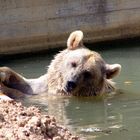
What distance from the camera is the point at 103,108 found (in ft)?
33.0

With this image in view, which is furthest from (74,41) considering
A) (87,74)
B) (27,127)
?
(27,127)

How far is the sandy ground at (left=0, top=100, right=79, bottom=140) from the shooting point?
6648 millimetres

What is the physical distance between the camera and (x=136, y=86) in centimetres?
1160

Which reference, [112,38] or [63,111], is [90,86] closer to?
[63,111]

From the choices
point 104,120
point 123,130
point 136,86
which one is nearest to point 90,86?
point 136,86

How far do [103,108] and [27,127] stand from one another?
3446 mm

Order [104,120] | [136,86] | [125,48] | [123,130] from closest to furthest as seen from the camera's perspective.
A: 1. [123,130]
2. [104,120]
3. [136,86]
4. [125,48]

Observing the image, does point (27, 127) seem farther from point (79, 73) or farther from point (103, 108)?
point (79, 73)

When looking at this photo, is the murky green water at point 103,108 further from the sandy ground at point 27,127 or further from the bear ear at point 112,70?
the sandy ground at point 27,127

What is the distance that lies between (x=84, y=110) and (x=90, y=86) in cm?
106

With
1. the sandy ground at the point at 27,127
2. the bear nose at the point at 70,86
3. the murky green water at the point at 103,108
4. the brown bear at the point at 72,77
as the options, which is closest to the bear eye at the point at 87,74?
the brown bear at the point at 72,77

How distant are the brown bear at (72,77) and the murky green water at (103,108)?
0.69 feet

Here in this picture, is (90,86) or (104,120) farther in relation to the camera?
(90,86)

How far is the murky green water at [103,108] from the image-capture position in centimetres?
833
